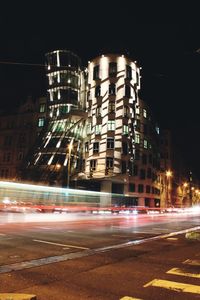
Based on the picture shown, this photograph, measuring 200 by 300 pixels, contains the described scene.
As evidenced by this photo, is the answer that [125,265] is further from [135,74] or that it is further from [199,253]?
[135,74]

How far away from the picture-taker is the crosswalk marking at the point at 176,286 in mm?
6145

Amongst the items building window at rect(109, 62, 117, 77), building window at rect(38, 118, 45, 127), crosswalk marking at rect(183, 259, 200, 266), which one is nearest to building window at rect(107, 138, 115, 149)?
building window at rect(109, 62, 117, 77)

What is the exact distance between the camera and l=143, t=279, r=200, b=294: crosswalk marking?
20.2 ft

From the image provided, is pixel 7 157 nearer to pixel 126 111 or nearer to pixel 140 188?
pixel 140 188

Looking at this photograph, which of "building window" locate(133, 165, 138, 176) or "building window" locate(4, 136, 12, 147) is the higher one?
"building window" locate(4, 136, 12, 147)

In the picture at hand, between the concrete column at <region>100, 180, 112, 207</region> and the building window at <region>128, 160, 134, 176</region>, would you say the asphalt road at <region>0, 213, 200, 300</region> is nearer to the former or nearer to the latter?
the concrete column at <region>100, 180, 112, 207</region>

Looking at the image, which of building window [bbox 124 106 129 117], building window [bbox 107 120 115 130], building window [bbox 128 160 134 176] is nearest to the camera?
building window [bbox 107 120 115 130]

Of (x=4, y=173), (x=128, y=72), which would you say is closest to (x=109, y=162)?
(x=128, y=72)

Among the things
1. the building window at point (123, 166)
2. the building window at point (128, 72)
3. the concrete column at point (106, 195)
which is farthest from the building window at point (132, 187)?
the building window at point (128, 72)

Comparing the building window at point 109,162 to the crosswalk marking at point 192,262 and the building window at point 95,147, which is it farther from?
the crosswalk marking at point 192,262

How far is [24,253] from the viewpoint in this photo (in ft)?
33.4

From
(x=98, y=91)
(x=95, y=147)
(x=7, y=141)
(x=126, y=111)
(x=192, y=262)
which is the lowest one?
(x=192, y=262)

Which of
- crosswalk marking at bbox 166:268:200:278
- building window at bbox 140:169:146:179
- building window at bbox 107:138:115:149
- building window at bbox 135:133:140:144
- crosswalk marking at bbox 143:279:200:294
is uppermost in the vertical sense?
building window at bbox 135:133:140:144

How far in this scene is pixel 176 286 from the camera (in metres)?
6.43
